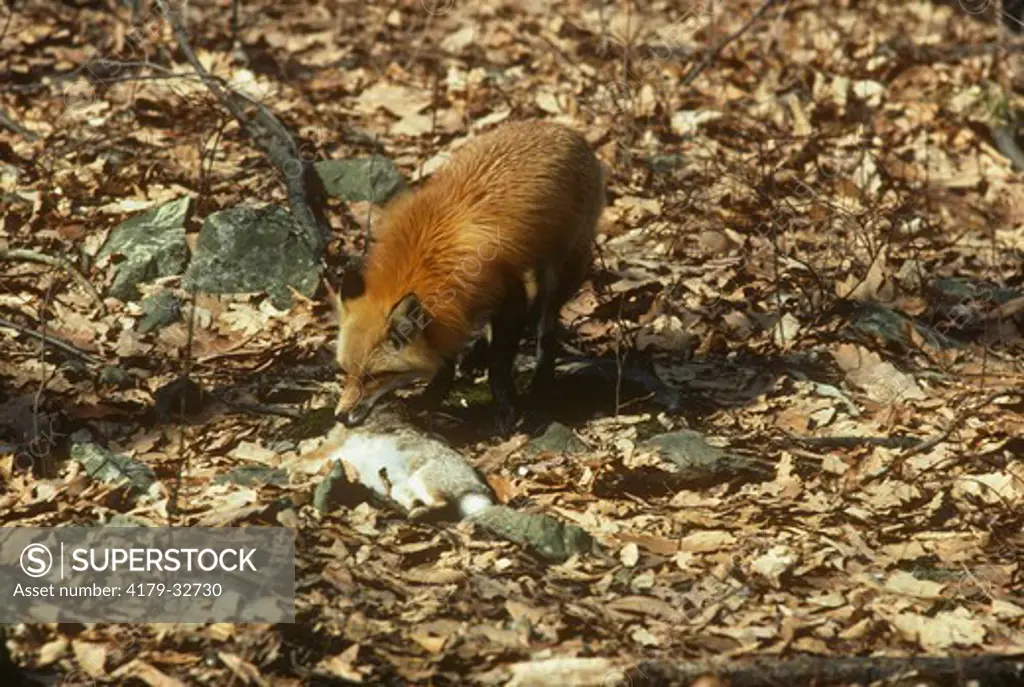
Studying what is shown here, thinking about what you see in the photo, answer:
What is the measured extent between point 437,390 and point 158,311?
220 centimetres

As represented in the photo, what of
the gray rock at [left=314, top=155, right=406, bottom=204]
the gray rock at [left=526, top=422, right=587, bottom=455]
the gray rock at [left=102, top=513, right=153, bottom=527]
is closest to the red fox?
the gray rock at [left=526, top=422, right=587, bottom=455]

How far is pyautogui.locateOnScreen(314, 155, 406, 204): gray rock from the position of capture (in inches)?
416

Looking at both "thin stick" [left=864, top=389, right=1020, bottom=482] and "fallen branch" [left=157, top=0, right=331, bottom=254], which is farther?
"fallen branch" [left=157, top=0, right=331, bottom=254]

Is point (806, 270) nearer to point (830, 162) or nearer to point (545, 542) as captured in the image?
point (830, 162)

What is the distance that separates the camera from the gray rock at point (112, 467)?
6988mm

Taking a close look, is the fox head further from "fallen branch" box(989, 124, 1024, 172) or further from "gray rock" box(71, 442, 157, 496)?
"fallen branch" box(989, 124, 1024, 172)

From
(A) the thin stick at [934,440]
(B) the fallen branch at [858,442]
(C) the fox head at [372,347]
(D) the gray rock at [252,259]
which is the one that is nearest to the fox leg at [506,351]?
(C) the fox head at [372,347]

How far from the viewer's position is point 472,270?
7664 mm

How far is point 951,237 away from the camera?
36.7ft

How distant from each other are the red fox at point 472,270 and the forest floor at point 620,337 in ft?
1.60

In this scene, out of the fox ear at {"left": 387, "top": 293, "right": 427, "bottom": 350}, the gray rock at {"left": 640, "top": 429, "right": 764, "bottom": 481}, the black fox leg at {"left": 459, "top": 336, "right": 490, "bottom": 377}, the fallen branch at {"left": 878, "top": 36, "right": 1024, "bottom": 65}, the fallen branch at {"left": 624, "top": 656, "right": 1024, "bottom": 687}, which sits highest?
the fallen branch at {"left": 878, "top": 36, "right": 1024, "bottom": 65}

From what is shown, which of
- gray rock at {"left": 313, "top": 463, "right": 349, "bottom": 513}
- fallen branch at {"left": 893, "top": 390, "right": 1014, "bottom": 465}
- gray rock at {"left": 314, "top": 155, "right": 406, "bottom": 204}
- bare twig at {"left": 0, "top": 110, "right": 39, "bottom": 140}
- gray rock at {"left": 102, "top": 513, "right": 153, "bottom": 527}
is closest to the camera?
gray rock at {"left": 102, "top": 513, "right": 153, "bottom": 527}

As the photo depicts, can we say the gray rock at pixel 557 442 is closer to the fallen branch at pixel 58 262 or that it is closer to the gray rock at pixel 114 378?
the gray rock at pixel 114 378

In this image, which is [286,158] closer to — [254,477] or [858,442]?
[254,477]
